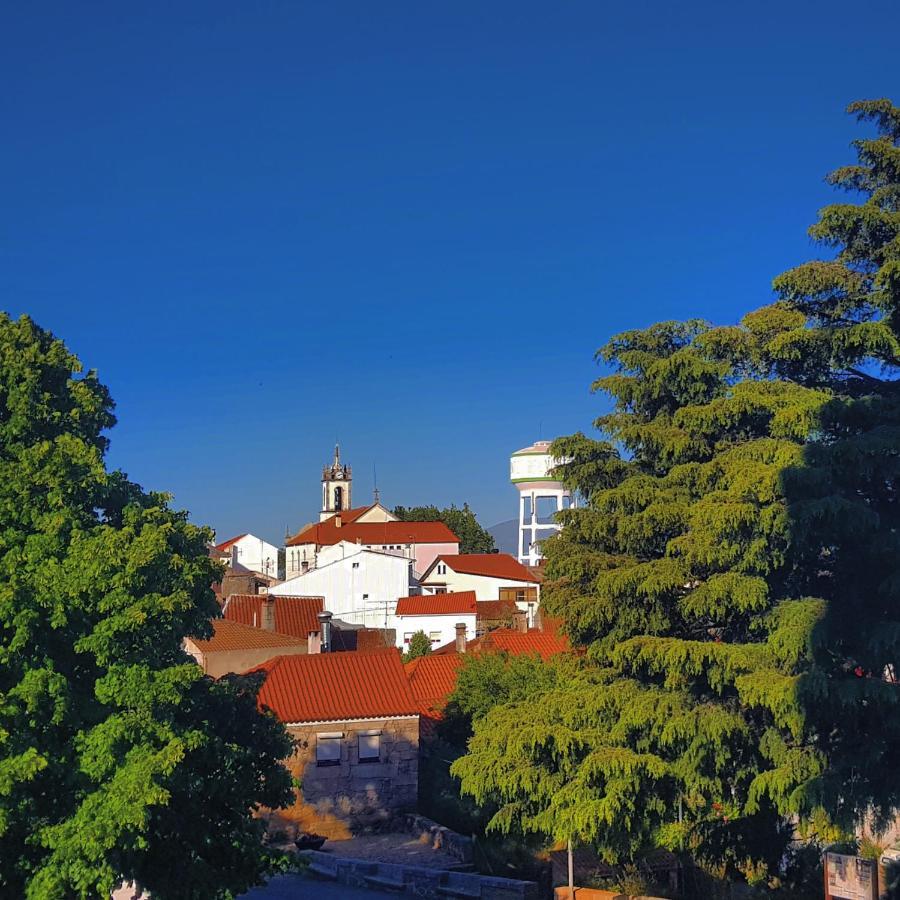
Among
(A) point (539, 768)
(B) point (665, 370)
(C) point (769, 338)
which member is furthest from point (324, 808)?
(C) point (769, 338)

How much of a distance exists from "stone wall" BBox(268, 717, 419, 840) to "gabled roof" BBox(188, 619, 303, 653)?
9.11 metres

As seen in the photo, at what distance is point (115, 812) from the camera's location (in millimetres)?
9852

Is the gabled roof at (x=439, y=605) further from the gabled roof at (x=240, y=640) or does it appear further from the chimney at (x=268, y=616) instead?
the gabled roof at (x=240, y=640)

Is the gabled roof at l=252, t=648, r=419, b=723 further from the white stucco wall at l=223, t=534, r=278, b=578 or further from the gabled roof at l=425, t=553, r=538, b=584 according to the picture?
the white stucco wall at l=223, t=534, r=278, b=578

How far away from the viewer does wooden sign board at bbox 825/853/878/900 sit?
10547 millimetres

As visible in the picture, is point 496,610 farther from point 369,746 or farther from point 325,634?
point 369,746

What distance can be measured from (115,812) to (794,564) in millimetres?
10216

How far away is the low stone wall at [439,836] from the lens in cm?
1809

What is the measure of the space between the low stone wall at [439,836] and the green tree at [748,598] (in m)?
2.94

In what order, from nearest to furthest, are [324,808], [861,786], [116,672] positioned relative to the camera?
[116,672] → [861,786] → [324,808]

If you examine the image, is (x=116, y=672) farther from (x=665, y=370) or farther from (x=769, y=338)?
(x=769, y=338)

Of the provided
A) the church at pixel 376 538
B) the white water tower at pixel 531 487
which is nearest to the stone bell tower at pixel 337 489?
the church at pixel 376 538

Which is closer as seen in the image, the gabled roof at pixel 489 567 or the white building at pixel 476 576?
the white building at pixel 476 576

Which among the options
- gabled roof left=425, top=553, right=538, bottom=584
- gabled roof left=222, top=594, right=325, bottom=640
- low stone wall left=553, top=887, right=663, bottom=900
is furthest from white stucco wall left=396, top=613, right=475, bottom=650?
low stone wall left=553, top=887, right=663, bottom=900
